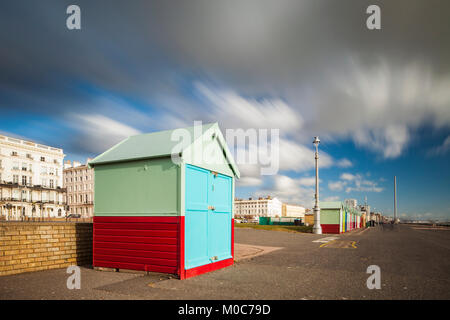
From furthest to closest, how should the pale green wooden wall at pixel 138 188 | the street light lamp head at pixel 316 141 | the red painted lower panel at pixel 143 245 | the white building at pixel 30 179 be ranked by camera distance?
1. the white building at pixel 30 179
2. the street light lamp head at pixel 316 141
3. the pale green wooden wall at pixel 138 188
4. the red painted lower panel at pixel 143 245

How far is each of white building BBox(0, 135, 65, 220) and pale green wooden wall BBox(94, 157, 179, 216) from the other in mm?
69887

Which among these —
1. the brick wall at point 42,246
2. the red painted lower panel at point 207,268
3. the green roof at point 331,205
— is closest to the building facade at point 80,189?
the green roof at point 331,205

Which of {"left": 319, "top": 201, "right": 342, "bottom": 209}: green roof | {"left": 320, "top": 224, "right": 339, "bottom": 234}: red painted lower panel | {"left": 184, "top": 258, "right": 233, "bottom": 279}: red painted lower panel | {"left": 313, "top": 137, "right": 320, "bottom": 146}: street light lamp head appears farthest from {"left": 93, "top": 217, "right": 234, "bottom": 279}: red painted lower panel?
{"left": 319, "top": 201, "right": 342, "bottom": 209}: green roof

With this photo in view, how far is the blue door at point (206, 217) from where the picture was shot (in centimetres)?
852

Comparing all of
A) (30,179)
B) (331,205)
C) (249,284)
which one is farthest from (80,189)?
(249,284)

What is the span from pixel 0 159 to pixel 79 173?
110 ft

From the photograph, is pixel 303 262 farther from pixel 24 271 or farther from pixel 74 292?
pixel 24 271

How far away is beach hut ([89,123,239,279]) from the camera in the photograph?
8266 millimetres

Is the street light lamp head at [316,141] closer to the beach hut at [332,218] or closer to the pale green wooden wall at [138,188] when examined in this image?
the beach hut at [332,218]

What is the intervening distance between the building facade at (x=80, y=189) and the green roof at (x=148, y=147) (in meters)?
95.3

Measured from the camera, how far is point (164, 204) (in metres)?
8.46

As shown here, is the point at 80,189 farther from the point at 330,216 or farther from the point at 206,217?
the point at 206,217
